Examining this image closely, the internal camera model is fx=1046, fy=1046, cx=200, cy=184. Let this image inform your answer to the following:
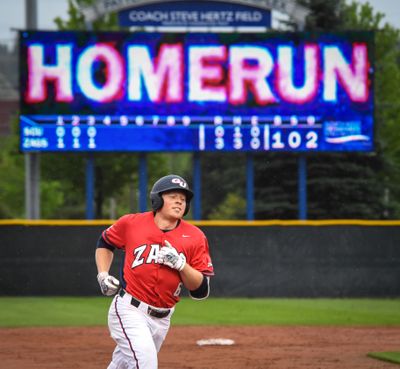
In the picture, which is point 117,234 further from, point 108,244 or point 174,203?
point 174,203

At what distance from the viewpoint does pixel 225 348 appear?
11.5 metres

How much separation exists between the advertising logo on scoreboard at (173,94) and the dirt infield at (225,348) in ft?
22.2

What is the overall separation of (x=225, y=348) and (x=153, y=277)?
213 inches

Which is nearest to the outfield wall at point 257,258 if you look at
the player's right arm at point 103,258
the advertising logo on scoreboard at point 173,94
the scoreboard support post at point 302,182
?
the advertising logo on scoreboard at point 173,94

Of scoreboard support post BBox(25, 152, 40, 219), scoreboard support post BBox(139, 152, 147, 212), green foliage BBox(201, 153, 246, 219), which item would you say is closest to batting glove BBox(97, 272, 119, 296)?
scoreboard support post BBox(139, 152, 147, 212)

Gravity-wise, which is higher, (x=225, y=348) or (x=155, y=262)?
(x=155, y=262)

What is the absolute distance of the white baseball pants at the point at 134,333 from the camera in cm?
617

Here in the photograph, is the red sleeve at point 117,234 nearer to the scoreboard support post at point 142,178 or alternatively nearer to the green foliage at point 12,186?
the scoreboard support post at point 142,178

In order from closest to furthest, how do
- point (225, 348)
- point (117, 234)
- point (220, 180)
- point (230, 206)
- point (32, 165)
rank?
point (117, 234), point (225, 348), point (32, 165), point (220, 180), point (230, 206)

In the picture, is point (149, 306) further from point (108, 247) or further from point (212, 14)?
point (212, 14)

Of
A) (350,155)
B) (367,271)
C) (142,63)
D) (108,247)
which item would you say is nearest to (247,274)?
(367,271)

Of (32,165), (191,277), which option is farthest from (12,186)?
(191,277)

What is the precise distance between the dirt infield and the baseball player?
364 centimetres

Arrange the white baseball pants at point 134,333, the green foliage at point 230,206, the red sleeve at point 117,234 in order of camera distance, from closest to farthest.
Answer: the white baseball pants at point 134,333
the red sleeve at point 117,234
the green foliage at point 230,206
